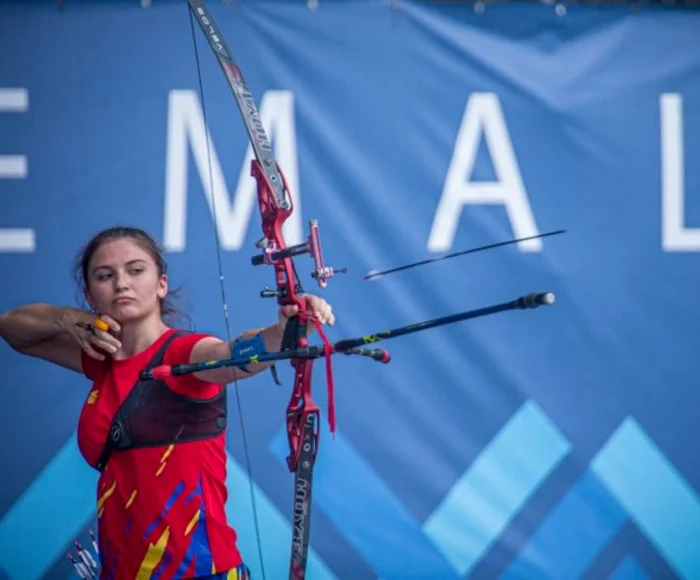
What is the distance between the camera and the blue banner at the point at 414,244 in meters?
2.80

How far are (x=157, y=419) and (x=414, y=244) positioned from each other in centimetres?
130

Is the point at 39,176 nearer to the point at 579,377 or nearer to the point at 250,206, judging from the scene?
the point at 250,206

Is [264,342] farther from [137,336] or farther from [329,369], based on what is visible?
[137,336]

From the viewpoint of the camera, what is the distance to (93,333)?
1.82 metres

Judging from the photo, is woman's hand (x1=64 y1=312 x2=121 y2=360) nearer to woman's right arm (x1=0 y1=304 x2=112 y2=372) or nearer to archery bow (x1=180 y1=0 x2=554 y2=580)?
woman's right arm (x1=0 y1=304 x2=112 y2=372)

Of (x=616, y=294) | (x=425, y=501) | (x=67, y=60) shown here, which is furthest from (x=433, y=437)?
(x=67, y=60)

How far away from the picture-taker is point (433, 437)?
2.84 meters

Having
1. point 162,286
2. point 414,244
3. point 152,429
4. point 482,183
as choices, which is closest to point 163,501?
point 152,429

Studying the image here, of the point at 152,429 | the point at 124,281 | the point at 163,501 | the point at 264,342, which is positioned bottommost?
the point at 163,501

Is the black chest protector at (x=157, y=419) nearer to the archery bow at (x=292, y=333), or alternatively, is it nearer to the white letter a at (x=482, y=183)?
the archery bow at (x=292, y=333)

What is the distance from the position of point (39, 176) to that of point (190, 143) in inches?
16.7

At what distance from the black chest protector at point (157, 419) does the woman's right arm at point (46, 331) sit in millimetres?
270

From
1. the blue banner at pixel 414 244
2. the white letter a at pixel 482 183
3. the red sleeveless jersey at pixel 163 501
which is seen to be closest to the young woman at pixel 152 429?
the red sleeveless jersey at pixel 163 501

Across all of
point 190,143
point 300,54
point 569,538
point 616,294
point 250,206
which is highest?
point 300,54
